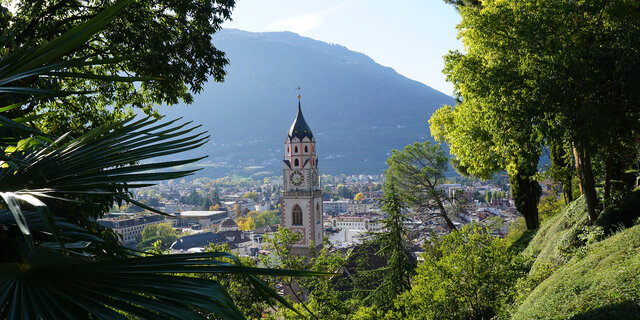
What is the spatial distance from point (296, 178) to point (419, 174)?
19689mm

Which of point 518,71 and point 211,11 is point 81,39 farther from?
point 518,71

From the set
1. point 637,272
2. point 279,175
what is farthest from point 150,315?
point 279,175

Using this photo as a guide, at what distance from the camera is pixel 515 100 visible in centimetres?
912

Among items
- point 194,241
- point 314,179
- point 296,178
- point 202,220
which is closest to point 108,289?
point 296,178

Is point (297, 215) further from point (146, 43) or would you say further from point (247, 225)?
point (247, 225)

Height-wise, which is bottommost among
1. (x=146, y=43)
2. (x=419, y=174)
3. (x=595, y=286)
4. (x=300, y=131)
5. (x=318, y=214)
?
(x=318, y=214)

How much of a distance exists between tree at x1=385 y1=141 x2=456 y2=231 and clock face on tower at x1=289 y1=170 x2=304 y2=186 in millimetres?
18661

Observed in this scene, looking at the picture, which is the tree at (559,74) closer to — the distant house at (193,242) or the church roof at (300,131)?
the church roof at (300,131)

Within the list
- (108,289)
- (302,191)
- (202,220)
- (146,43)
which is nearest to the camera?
(108,289)

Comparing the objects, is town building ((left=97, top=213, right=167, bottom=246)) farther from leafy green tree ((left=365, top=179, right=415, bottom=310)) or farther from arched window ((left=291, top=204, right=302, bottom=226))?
leafy green tree ((left=365, top=179, right=415, bottom=310))

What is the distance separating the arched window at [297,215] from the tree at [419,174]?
730 inches

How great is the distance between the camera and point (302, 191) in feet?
124

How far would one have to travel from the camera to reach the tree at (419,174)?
19.6 metres

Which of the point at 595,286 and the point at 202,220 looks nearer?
the point at 595,286
